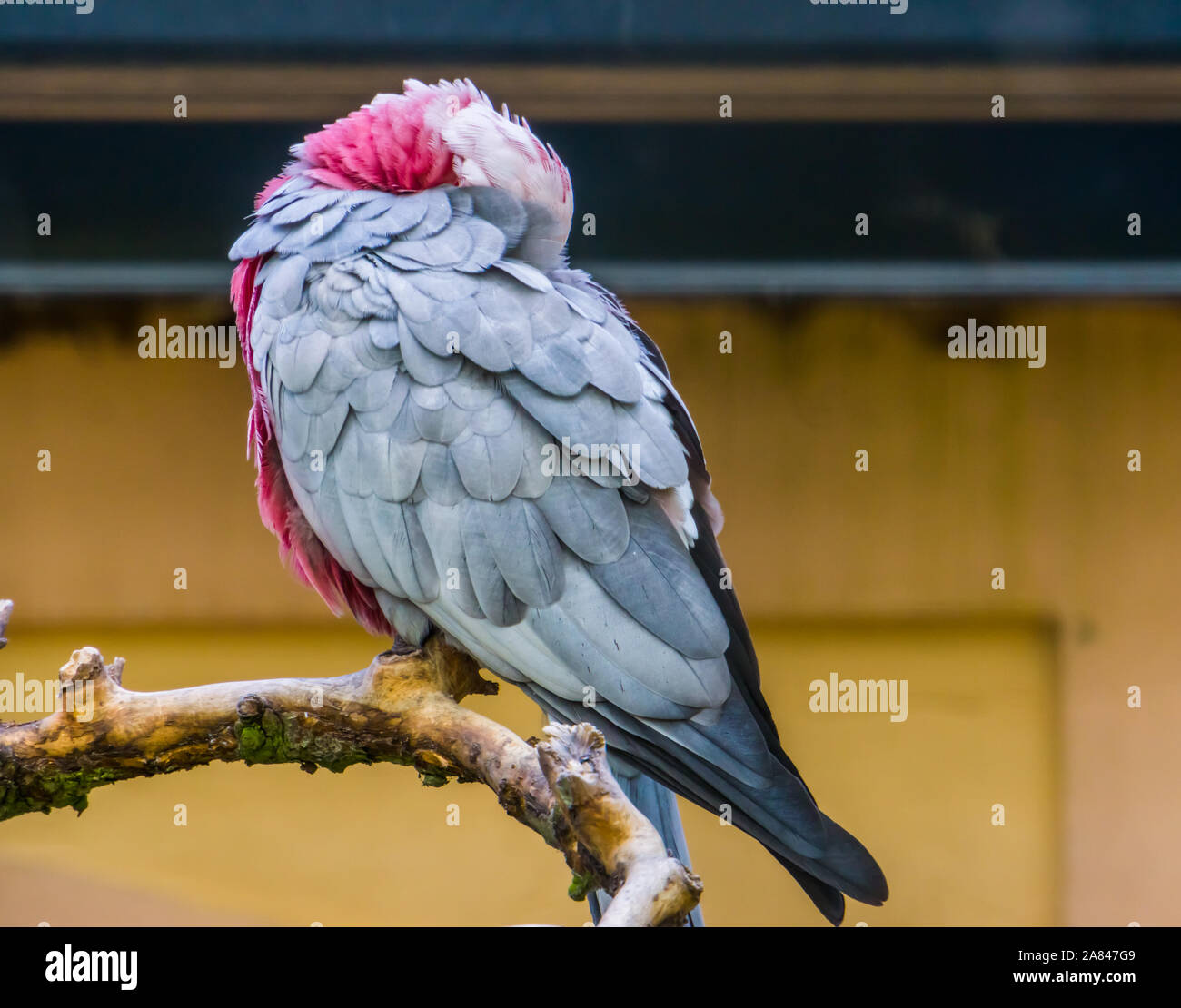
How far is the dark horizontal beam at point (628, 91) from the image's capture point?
1.77 metres

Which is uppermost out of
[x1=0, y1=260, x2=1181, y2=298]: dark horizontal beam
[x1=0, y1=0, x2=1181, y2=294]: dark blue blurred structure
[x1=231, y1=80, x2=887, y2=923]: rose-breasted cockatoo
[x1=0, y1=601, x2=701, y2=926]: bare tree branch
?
[x1=0, y1=0, x2=1181, y2=294]: dark blue blurred structure

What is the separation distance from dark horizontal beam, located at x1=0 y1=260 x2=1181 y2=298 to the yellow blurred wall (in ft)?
0.17

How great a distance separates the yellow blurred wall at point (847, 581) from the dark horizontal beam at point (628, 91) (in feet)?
1.11

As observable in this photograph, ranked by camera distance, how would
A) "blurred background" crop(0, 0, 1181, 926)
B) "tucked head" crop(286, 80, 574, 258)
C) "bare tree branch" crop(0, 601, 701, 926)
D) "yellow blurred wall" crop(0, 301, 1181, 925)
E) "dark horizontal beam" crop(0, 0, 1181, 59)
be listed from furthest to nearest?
"yellow blurred wall" crop(0, 301, 1181, 925), "blurred background" crop(0, 0, 1181, 926), "dark horizontal beam" crop(0, 0, 1181, 59), "tucked head" crop(286, 80, 574, 258), "bare tree branch" crop(0, 601, 701, 926)

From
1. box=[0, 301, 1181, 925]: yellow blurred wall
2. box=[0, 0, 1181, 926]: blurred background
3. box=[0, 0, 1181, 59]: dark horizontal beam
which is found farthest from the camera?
box=[0, 301, 1181, 925]: yellow blurred wall

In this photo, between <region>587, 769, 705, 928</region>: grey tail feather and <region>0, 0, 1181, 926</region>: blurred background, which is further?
<region>0, 0, 1181, 926</region>: blurred background

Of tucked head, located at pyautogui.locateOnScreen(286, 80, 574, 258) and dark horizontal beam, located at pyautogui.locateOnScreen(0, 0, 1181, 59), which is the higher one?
dark horizontal beam, located at pyautogui.locateOnScreen(0, 0, 1181, 59)

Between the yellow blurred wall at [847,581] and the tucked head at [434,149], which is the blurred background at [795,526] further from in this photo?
the tucked head at [434,149]

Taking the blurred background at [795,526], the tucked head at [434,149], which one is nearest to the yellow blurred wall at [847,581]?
the blurred background at [795,526]

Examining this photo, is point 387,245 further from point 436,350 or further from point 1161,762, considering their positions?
point 1161,762

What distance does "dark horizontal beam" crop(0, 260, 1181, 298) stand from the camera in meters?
1.88

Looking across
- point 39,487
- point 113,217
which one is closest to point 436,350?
point 113,217

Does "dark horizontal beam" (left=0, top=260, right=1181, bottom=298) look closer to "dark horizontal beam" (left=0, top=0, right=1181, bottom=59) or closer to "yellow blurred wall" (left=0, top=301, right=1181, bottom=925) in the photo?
"yellow blurred wall" (left=0, top=301, right=1181, bottom=925)

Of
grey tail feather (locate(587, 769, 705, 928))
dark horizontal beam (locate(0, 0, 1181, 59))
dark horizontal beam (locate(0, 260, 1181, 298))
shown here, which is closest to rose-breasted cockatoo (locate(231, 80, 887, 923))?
grey tail feather (locate(587, 769, 705, 928))
